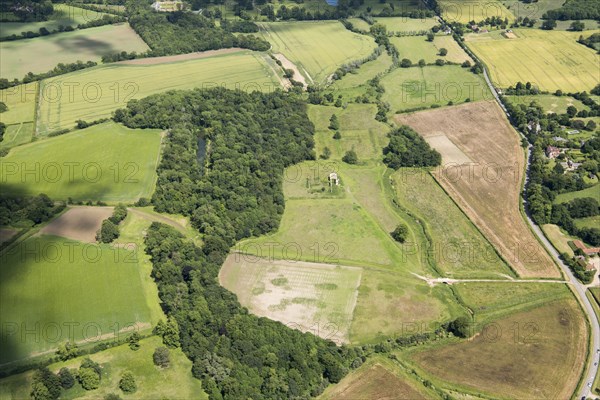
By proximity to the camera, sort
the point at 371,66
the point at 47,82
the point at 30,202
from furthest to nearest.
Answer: the point at 371,66 < the point at 47,82 < the point at 30,202

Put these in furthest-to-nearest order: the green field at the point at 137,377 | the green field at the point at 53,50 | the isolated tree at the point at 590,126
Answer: the green field at the point at 53,50, the isolated tree at the point at 590,126, the green field at the point at 137,377

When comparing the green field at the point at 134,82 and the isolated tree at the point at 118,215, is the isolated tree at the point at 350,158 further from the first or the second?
the isolated tree at the point at 118,215

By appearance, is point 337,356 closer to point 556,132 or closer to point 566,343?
point 566,343

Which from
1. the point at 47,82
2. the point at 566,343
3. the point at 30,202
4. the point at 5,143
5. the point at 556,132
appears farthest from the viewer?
→ the point at 47,82

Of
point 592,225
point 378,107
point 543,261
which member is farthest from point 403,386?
point 378,107

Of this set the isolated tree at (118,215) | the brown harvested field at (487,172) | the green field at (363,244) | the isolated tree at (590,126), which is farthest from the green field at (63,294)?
the isolated tree at (590,126)

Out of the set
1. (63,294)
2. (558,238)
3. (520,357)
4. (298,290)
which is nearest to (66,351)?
(63,294)

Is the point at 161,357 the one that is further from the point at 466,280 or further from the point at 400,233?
the point at 466,280
